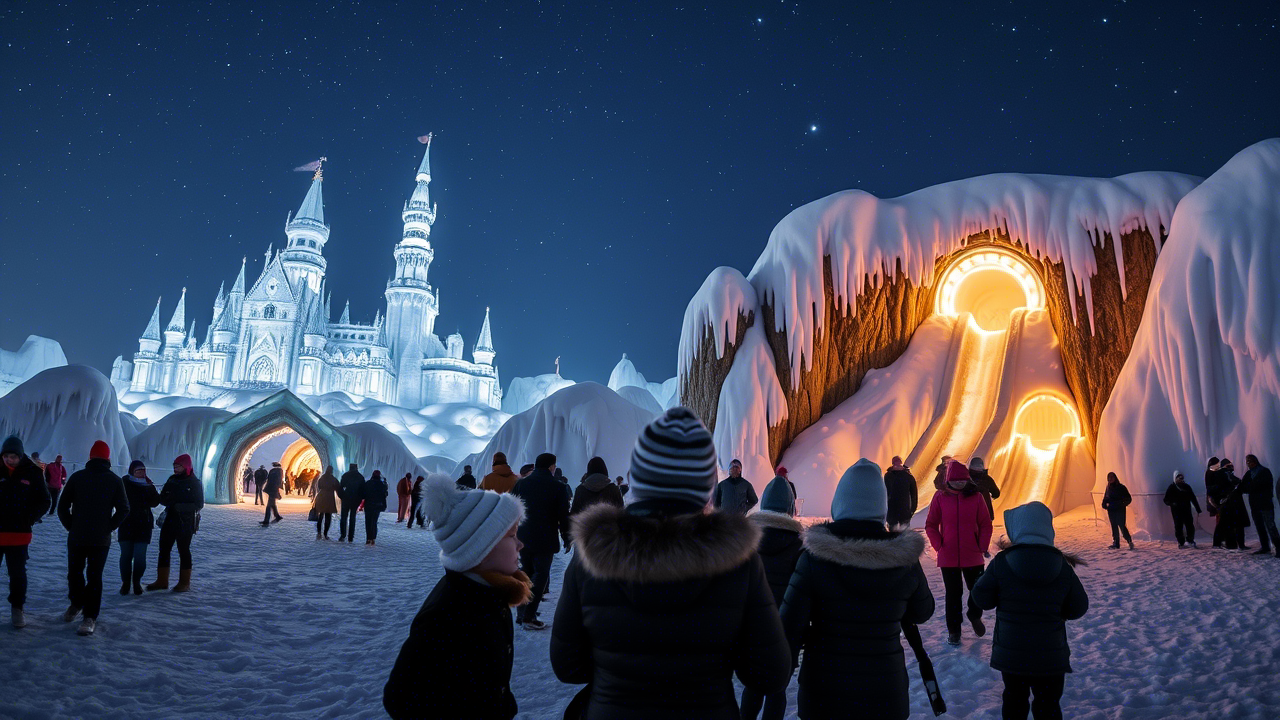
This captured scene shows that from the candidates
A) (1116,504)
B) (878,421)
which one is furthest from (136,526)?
(878,421)

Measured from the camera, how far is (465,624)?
216cm

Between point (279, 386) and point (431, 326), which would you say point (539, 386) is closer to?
point (431, 326)

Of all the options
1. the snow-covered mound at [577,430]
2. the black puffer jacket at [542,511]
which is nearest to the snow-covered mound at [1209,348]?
the black puffer jacket at [542,511]

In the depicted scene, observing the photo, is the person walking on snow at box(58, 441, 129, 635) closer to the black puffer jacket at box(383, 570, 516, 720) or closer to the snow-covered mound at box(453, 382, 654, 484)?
the black puffer jacket at box(383, 570, 516, 720)

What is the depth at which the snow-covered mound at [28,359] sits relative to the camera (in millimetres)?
80625

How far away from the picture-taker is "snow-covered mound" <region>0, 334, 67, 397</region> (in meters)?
80.6

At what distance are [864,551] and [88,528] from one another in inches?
243

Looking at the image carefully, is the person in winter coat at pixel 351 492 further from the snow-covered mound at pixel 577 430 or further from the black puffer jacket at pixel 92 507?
the snow-covered mound at pixel 577 430

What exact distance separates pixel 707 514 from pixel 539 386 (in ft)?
295

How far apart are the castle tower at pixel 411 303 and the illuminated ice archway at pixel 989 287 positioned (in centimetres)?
5873

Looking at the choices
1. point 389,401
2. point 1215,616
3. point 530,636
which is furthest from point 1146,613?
point 389,401

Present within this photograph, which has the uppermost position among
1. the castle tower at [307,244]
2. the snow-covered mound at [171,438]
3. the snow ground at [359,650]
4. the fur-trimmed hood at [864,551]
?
the castle tower at [307,244]

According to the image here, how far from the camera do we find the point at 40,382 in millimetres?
27312

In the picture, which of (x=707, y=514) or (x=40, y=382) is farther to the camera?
(x=40, y=382)
